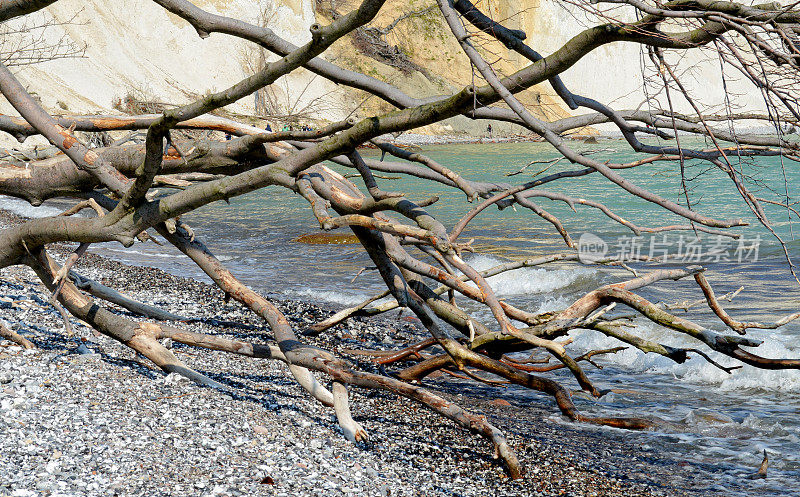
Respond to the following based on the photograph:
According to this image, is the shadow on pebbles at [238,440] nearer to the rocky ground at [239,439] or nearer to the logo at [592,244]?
the rocky ground at [239,439]

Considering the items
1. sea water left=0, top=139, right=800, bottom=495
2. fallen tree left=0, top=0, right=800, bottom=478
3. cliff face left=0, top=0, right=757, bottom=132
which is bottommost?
sea water left=0, top=139, right=800, bottom=495

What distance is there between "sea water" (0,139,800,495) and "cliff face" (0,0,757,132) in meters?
4.61

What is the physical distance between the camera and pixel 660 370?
7.09 metres

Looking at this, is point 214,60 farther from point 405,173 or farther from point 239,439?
point 239,439

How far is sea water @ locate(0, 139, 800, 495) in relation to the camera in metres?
5.09

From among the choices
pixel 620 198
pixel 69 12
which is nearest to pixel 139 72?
pixel 69 12

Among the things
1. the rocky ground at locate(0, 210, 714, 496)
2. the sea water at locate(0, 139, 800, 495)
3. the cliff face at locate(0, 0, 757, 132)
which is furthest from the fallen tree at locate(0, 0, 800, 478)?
the cliff face at locate(0, 0, 757, 132)

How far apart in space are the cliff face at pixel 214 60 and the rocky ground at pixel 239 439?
17.3 metres

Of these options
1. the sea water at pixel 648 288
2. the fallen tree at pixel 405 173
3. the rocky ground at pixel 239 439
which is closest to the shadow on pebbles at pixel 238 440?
the rocky ground at pixel 239 439

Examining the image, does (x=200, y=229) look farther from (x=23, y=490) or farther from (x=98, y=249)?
(x=23, y=490)

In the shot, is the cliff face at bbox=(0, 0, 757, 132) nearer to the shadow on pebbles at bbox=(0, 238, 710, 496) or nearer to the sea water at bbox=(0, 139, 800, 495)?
the sea water at bbox=(0, 139, 800, 495)

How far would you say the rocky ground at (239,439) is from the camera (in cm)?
324

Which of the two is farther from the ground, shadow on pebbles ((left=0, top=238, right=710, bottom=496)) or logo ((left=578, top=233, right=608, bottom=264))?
logo ((left=578, top=233, right=608, bottom=264))

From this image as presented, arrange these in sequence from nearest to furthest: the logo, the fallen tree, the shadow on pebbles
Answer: the fallen tree < the shadow on pebbles < the logo
